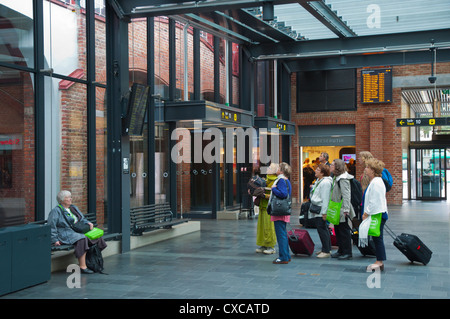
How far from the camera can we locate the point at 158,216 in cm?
1122

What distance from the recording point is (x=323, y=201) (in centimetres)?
881

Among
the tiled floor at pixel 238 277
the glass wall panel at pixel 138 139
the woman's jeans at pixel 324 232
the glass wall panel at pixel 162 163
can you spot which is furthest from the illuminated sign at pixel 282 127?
the woman's jeans at pixel 324 232

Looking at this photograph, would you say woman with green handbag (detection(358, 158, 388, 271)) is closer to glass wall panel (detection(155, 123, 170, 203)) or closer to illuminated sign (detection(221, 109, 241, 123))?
glass wall panel (detection(155, 123, 170, 203))

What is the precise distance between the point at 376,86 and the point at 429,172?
479cm

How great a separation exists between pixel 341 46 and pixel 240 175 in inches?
194

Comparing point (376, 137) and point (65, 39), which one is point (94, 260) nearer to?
point (65, 39)

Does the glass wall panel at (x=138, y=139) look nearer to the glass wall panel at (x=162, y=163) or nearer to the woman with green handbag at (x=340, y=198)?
the glass wall panel at (x=162, y=163)

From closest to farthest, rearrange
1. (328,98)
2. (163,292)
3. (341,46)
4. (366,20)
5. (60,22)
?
1. (163,292)
2. (60,22)
3. (366,20)
4. (341,46)
5. (328,98)

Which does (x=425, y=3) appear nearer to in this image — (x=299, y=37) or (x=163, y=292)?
(x=299, y=37)

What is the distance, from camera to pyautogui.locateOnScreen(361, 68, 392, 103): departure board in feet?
62.9

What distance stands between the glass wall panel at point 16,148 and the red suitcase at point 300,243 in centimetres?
414

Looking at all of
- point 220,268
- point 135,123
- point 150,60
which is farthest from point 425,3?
point 220,268

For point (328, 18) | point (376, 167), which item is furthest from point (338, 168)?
point (328, 18)

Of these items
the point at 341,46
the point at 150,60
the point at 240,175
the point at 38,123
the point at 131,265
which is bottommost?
the point at 131,265
